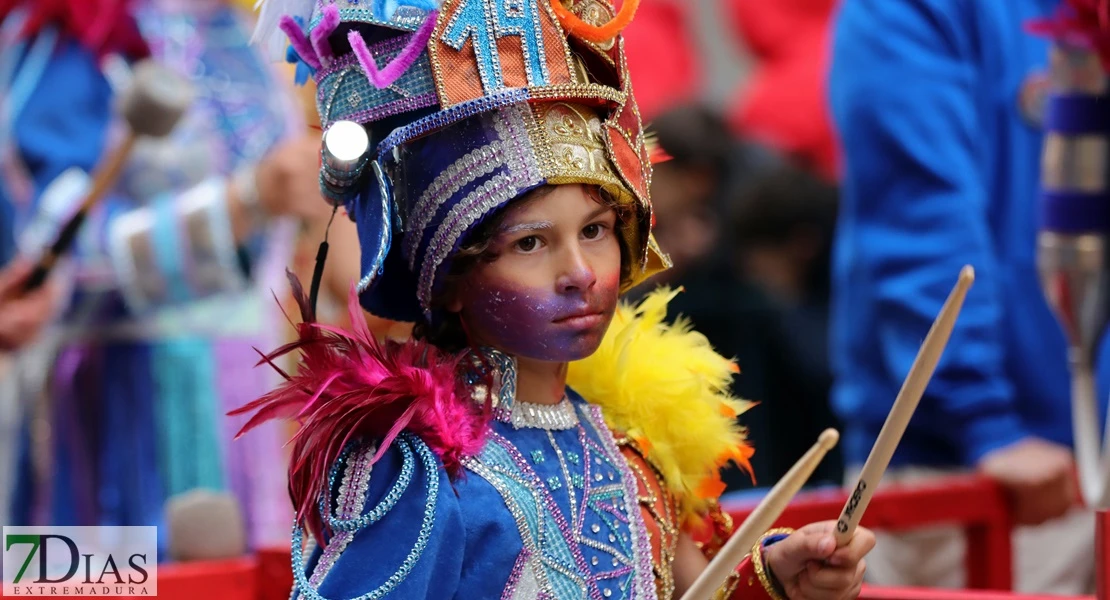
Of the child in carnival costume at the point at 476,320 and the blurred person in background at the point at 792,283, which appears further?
the blurred person in background at the point at 792,283

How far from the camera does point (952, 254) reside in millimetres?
2570

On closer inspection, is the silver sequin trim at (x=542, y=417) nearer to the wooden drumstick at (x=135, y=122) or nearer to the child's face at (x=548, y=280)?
the child's face at (x=548, y=280)

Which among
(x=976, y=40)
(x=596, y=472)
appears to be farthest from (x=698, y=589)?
(x=976, y=40)

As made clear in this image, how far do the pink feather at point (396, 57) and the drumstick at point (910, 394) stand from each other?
0.56 metres

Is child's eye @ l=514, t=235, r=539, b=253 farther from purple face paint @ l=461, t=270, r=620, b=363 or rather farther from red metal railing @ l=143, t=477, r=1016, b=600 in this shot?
red metal railing @ l=143, t=477, r=1016, b=600

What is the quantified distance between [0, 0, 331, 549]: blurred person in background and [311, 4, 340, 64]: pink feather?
131 cm

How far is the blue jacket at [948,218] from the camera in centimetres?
257

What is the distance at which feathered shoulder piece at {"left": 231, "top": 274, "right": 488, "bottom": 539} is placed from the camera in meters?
1.45

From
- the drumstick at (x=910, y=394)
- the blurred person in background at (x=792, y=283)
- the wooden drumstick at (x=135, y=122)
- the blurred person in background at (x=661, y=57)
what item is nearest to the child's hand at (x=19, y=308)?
the wooden drumstick at (x=135, y=122)

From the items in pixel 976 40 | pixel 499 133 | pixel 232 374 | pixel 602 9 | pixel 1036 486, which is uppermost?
pixel 976 40

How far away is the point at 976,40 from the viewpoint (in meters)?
2.67

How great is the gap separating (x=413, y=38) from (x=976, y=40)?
1.51 m

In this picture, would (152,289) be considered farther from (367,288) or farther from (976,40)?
(976,40)

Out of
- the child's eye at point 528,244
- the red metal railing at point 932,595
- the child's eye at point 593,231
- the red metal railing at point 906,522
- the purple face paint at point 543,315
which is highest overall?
the child's eye at point 593,231
